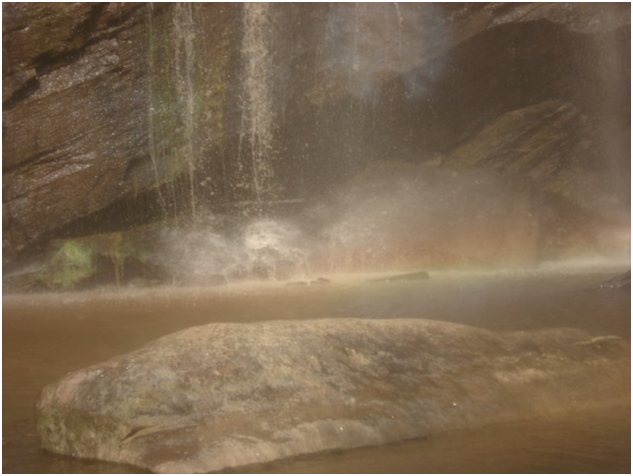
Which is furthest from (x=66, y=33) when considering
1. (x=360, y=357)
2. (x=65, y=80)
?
(x=360, y=357)

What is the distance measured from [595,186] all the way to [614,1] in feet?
8.19

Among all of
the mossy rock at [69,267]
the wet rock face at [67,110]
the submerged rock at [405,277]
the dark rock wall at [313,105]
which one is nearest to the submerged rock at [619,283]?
the submerged rock at [405,277]

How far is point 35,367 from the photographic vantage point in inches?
227

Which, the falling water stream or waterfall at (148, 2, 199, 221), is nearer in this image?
the falling water stream

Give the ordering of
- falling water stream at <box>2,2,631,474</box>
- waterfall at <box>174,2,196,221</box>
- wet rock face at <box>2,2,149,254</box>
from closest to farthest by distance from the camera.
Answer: falling water stream at <box>2,2,631,474</box> → wet rock face at <box>2,2,149,254</box> → waterfall at <box>174,2,196,221</box>

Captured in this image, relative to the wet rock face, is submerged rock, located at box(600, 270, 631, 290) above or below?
below

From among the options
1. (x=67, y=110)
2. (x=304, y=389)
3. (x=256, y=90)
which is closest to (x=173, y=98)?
(x=256, y=90)

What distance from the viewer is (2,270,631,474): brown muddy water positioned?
3752 millimetres

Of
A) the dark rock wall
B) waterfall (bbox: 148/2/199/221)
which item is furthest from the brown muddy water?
waterfall (bbox: 148/2/199/221)

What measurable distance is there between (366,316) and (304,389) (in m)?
3.24

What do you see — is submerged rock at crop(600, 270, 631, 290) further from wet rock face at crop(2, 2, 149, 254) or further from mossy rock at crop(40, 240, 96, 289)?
mossy rock at crop(40, 240, 96, 289)

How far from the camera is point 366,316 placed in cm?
727

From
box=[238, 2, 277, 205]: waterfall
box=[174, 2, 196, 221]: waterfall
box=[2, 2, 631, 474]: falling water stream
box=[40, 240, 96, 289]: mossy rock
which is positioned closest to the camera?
box=[2, 2, 631, 474]: falling water stream

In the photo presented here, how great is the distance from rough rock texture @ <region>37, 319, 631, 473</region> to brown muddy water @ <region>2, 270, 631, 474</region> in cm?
10
